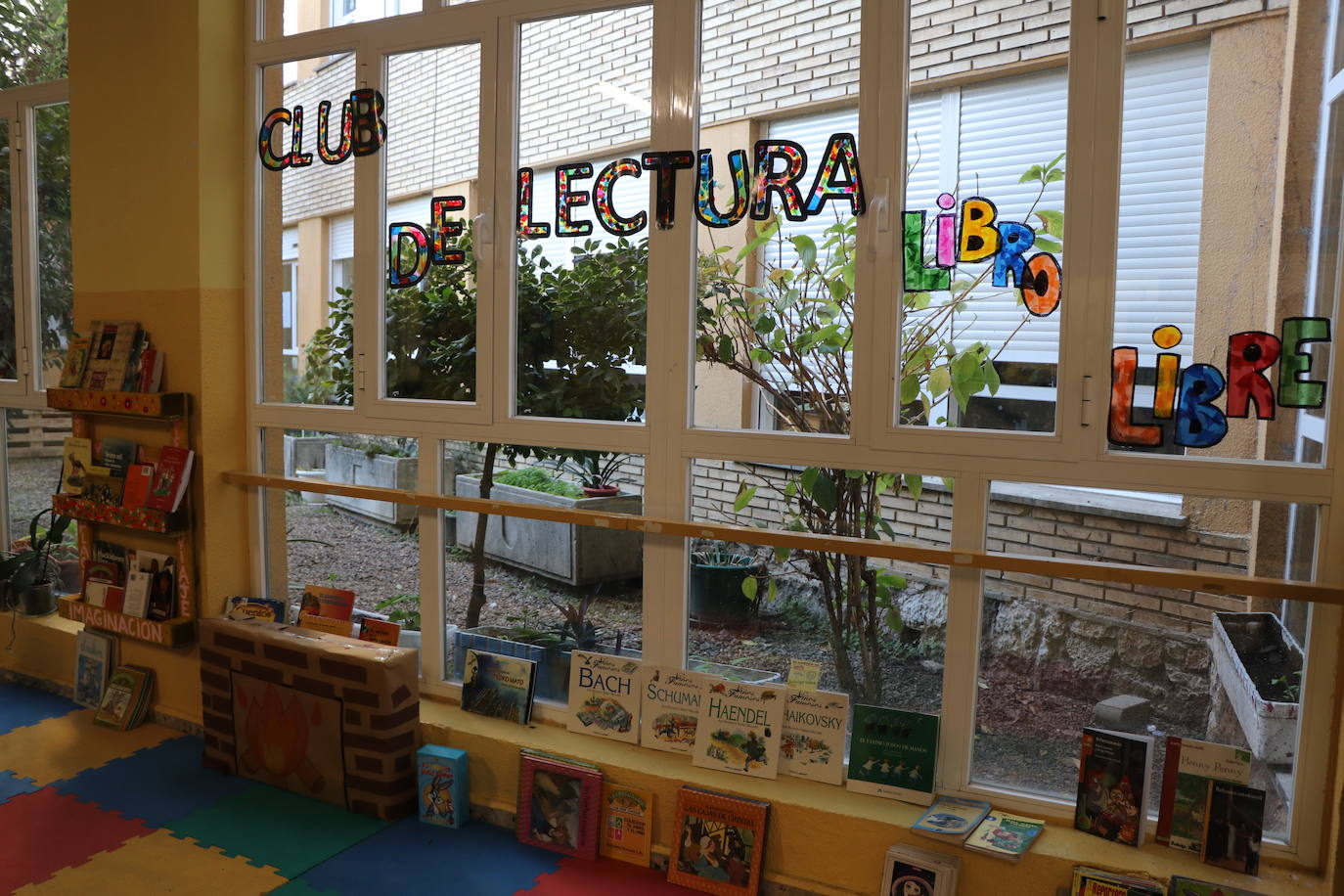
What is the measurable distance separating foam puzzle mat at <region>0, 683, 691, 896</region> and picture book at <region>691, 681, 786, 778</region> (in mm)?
367

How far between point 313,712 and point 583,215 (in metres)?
1.82

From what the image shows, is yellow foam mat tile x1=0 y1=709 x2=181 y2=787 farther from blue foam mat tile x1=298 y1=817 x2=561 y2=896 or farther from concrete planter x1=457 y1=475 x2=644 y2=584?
concrete planter x1=457 y1=475 x2=644 y2=584

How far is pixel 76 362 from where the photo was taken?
383 cm

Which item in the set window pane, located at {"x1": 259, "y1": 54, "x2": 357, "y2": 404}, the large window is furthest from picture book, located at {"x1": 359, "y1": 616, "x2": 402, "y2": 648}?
window pane, located at {"x1": 259, "y1": 54, "x2": 357, "y2": 404}

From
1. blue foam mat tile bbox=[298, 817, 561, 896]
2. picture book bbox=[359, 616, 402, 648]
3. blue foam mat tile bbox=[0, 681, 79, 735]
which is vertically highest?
picture book bbox=[359, 616, 402, 648]

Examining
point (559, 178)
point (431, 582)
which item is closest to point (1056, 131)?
point (559, 178)

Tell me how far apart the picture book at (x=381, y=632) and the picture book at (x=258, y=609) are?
0.43 metres

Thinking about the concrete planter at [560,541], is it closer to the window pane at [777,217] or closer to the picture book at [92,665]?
the window pane at [777,217]

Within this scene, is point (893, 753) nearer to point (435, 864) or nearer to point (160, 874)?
point (435, 864)

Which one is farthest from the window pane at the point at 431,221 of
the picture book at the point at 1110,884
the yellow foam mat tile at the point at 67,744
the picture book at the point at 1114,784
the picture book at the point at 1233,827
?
the picture book at the point at 1233,827

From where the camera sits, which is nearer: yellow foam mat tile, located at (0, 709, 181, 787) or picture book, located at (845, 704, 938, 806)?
picture book, located at (845, 704, 938, 806)

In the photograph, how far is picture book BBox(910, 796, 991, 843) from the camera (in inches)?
92.3

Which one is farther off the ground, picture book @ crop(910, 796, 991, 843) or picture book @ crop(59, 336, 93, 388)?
picture book @ crop(59, 336, 93, 388)

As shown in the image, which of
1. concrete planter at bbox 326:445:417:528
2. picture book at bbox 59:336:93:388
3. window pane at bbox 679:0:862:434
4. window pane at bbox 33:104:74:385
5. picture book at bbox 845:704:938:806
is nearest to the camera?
picture book at bbox 845:704:938:806
